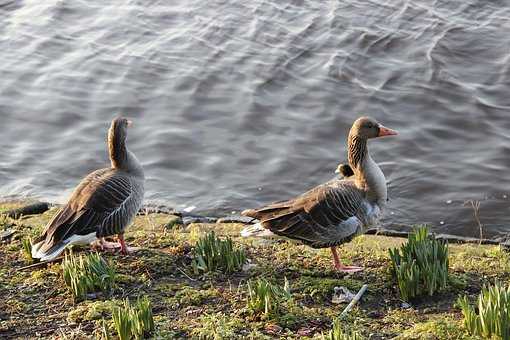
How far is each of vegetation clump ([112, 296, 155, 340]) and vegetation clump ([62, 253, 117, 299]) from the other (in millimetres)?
830

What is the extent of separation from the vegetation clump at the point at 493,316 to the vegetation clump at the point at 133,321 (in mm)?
2159

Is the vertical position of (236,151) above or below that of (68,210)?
below

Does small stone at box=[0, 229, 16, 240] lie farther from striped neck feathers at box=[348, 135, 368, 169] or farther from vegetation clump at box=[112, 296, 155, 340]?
striped neck feathers at box=[348, 135, 368, 169]

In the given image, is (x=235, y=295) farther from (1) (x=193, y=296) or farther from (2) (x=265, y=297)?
(2) (x=265, y=297)

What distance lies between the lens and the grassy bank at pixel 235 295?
5898mm

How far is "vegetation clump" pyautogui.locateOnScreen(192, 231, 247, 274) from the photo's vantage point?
6.86 meters

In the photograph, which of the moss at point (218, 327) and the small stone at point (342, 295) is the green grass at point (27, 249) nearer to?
the moss at point (218, 327)

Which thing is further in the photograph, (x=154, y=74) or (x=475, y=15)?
(x=475, y=15)

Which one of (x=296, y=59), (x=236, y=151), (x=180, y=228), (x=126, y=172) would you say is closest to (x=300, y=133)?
(x=236, y=151)

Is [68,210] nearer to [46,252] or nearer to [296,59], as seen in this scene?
[46,252]

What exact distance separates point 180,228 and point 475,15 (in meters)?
9.02

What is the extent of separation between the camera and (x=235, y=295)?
6.48 meters

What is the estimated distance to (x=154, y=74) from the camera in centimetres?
1455

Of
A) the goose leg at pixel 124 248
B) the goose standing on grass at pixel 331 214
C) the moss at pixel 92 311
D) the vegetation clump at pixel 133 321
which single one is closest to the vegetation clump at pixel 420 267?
the goose standing on grass at pixel 331 214
